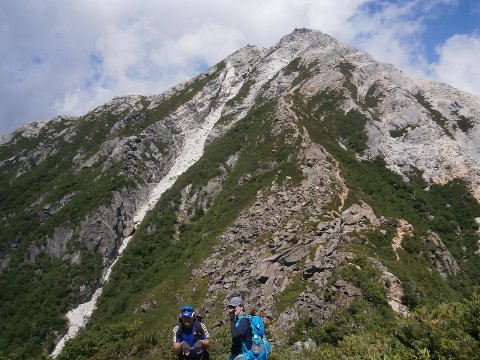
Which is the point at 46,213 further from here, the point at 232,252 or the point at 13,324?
the point at 232,252

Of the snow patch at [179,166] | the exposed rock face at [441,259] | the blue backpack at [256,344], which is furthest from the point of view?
the snow patch at [179,166]

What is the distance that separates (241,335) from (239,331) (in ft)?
0.37

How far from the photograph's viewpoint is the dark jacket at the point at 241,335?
1106 centimetres

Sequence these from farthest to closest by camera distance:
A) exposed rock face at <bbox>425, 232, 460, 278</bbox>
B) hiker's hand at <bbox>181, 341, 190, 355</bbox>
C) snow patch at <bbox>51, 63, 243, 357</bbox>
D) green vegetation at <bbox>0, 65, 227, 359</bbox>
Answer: green vegetation at <bbox>0, 65, 227, 359</bbox> → snow patch at <bbox>51, 63, 243, 357</bbox> → exposed rock face at <bbox>425, 232, 460, 278</bbox> → hiker's hand at <bbox>181, 341, 190, 355</bbox>

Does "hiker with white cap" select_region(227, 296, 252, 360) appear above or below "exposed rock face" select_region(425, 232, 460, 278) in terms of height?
below

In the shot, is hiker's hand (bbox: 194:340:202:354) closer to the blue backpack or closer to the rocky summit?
the blue backpack

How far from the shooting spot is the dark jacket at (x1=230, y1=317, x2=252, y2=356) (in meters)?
11.1

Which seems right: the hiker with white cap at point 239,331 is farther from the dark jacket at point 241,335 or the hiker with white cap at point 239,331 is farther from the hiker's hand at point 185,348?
the hiker's hand at point 185,348

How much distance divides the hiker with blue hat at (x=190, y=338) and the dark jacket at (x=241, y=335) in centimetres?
80

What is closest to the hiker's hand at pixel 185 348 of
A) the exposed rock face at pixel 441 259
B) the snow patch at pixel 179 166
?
the exposed rock face at pixel 441 259

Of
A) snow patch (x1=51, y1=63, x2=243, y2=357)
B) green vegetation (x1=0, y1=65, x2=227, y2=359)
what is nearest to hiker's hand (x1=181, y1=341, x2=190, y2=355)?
green vegetation (x1=0, y1=65, x2=227, y2=359)

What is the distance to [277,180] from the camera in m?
72.4

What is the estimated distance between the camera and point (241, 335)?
11039mm

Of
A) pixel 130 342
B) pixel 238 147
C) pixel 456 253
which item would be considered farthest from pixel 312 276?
pixel 238 147
